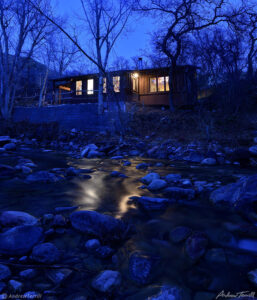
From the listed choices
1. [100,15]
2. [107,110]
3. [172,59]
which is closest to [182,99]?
[172,59]

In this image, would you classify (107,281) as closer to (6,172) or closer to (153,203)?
(153,203)

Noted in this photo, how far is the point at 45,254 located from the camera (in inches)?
61.6

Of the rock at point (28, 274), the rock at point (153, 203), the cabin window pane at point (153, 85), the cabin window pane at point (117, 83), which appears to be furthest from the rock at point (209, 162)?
the cabin window pane at point (117, 83)

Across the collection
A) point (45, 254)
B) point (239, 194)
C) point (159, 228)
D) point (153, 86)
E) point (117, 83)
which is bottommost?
point (159, 228)

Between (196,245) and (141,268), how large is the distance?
1.92 ft

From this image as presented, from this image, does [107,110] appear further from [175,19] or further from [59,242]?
[59,242]

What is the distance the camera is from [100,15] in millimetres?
12898

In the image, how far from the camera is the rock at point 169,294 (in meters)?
1.26

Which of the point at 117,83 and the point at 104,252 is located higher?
the point at 117,83

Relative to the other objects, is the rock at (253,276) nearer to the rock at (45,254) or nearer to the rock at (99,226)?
the rock at (99,226)

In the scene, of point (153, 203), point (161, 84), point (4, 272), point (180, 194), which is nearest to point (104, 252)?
point (4, 272)

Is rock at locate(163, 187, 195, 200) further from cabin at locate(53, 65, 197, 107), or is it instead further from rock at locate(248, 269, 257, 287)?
cabin at locate(53, 65, 197, 107)

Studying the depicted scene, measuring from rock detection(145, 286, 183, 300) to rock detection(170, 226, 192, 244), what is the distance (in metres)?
0.60

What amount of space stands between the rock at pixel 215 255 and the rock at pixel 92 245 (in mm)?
969
